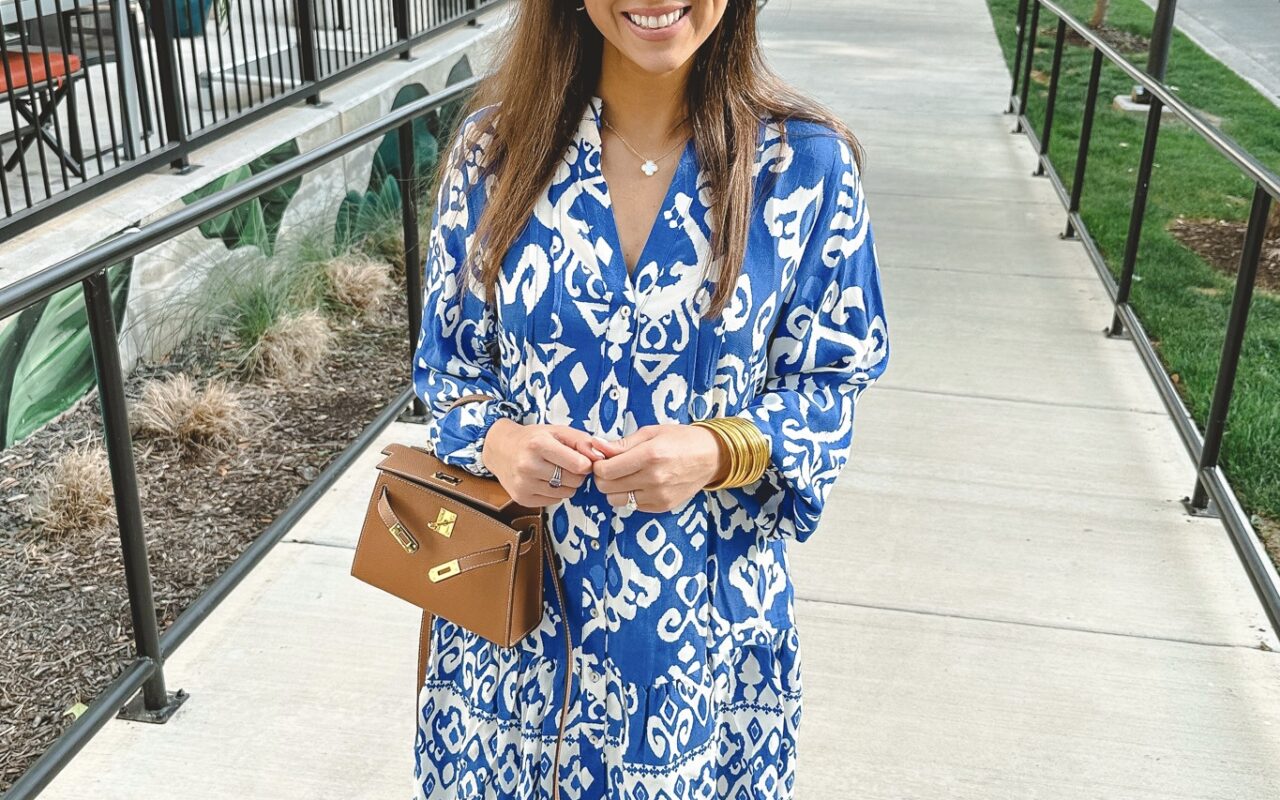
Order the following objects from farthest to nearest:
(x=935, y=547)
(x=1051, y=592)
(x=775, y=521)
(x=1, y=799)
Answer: (x=935, y=547) < (x=1051, y=592) < (x=1, y=799) < (x=775, y=521)

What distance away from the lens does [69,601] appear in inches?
144

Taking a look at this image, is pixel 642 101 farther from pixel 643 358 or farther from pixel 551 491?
pixel 551 491

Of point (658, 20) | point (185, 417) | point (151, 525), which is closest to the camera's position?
point (658, 20)

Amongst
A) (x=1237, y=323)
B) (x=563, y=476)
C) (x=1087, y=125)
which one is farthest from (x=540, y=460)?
(x=1087, y=125)

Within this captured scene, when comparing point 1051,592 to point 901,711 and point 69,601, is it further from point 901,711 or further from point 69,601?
point 69,601

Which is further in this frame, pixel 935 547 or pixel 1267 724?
pixel 935 547

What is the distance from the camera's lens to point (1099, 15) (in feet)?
39.8

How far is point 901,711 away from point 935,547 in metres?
0.85

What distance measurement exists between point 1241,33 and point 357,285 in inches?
451

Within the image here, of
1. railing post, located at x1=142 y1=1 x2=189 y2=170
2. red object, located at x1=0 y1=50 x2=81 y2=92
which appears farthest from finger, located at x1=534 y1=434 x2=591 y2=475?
railing post, located at x1=142 y1=1 x2=189 y2=170

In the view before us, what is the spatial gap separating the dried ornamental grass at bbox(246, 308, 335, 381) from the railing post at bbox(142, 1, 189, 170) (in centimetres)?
78

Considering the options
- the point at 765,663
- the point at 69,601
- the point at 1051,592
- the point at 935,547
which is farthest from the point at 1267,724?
the point at 69,601

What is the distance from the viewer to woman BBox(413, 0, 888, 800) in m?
1.50

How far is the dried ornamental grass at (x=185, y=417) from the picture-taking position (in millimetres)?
4520
